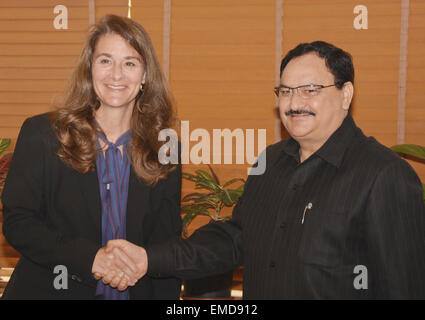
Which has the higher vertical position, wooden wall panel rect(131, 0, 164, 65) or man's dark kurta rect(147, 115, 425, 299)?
wooden wall panel rect(131, 0, 164, 65)

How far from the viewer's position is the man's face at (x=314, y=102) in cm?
188

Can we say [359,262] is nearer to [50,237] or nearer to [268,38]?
[50,237]

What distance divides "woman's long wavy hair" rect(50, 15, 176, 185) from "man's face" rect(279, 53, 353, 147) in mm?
650

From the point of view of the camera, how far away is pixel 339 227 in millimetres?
1720

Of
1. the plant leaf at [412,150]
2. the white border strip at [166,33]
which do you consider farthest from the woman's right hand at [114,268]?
the white border strip at [166,33]

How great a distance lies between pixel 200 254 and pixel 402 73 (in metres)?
3.33

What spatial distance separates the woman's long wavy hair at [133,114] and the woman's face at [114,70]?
0.03m

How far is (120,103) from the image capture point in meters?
2.12

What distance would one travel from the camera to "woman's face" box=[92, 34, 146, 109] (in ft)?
6.91
